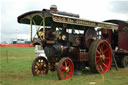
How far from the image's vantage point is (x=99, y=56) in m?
8.98

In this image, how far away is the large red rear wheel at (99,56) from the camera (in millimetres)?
8578

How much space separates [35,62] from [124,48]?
6.09 m

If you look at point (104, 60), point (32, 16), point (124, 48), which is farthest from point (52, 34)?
point (124, 48)

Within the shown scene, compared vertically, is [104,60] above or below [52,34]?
below

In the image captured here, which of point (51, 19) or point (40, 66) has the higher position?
point (51, 19)

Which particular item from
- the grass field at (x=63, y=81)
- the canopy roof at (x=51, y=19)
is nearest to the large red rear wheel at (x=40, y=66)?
the grass field at (x=63, y=81)

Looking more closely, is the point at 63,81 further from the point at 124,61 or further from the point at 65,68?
the point at 124,61

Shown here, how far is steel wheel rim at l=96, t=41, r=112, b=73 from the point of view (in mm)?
9008

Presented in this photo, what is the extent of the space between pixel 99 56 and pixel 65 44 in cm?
173

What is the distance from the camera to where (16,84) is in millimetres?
6801

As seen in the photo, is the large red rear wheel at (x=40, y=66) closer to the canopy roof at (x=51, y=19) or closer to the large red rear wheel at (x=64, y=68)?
the large red rear wheel at (x=64, y=68)

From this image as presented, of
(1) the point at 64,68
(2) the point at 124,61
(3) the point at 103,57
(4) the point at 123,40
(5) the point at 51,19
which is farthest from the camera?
(4) the point at 123,40

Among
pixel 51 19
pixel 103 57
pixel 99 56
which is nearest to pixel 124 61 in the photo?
pixel 103 57

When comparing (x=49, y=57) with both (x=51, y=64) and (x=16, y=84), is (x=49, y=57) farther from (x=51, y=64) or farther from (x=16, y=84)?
(x=16, y=84)
